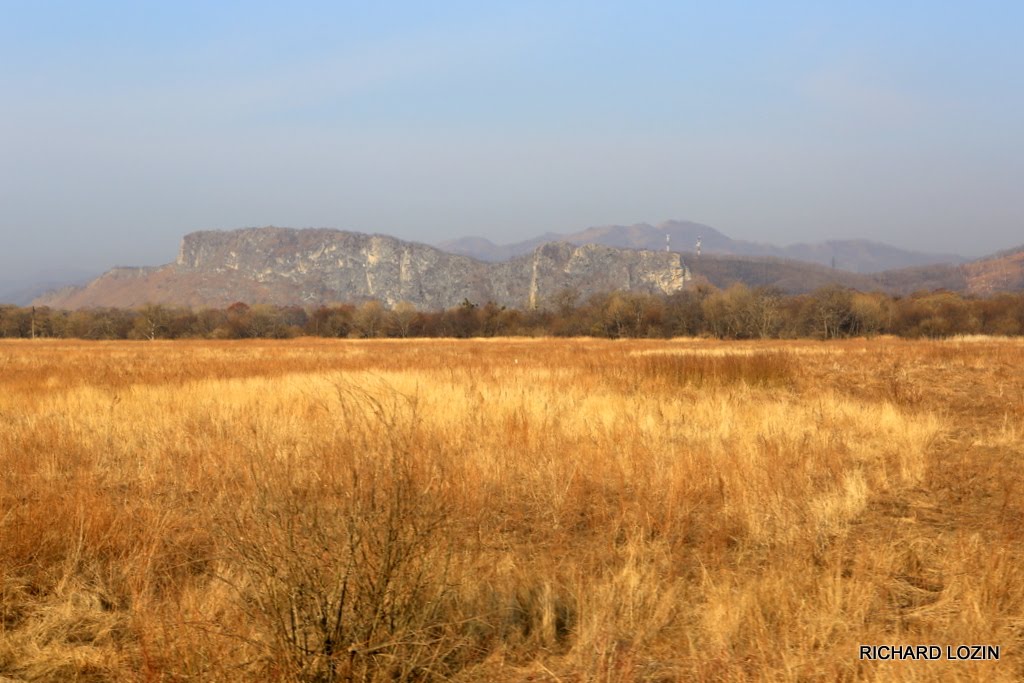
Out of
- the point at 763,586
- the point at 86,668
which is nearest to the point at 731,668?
the point at 763,586

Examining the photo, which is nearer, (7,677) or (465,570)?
(7,677)

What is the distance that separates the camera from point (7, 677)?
10.0ft

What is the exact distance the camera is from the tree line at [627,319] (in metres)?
62.8

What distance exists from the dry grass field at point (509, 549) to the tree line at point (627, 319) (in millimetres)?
59561

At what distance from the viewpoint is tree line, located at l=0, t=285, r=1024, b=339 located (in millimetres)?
62750

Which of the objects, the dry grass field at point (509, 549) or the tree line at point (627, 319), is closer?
the dry grass field at point (509, 549)

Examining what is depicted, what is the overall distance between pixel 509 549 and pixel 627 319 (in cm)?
7049

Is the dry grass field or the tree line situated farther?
the tree line

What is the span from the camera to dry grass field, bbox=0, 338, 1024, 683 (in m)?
3.01

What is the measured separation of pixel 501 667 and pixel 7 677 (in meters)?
2.27

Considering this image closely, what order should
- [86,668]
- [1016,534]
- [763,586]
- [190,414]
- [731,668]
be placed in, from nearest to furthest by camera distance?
[731,668]
[86,668]
[763,586]
[1016,534]
[190,414]

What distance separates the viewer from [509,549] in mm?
4805

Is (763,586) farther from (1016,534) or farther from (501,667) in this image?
(1016,534)

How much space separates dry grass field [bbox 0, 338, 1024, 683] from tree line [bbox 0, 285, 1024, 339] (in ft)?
195
